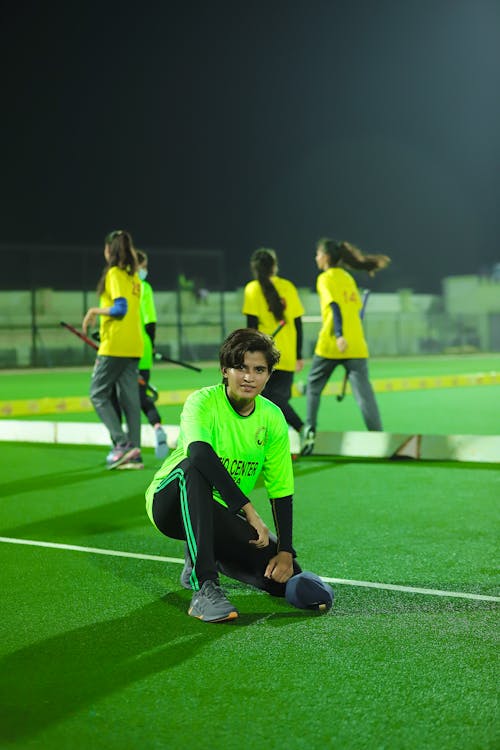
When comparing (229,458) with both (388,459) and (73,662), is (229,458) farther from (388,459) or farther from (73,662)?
(388,459)

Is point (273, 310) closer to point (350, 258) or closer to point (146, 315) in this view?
point (350, 258)

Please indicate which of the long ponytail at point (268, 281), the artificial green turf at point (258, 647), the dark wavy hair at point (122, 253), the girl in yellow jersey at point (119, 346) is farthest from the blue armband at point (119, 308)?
the artificial green turf at point (258, 647)

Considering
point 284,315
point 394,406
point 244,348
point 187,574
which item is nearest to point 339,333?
point 284,315

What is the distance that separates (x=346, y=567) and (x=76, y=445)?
591 cm

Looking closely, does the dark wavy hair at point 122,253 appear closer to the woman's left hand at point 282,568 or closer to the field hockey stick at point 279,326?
the field hockey stick at point 279,326

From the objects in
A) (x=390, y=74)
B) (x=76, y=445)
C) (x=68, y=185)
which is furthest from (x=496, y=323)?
(x=76, y=445)

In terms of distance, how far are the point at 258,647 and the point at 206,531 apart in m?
0.54

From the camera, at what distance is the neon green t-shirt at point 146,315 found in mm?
9387

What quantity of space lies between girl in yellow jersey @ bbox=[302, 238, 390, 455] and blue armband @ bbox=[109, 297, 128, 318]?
1774 mm

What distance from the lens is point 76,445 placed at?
10.5 m

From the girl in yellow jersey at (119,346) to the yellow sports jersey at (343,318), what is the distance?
1661mm

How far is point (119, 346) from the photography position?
8.49 m

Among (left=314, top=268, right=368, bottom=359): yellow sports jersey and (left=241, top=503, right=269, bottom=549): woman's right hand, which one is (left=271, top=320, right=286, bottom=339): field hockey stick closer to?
(left=314, top=268, right=368, bottom=359): yellow sports jersey

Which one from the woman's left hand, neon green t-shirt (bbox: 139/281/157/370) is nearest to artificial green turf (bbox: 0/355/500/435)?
neon green t-shirt (bbox: 139/281/157/370)
